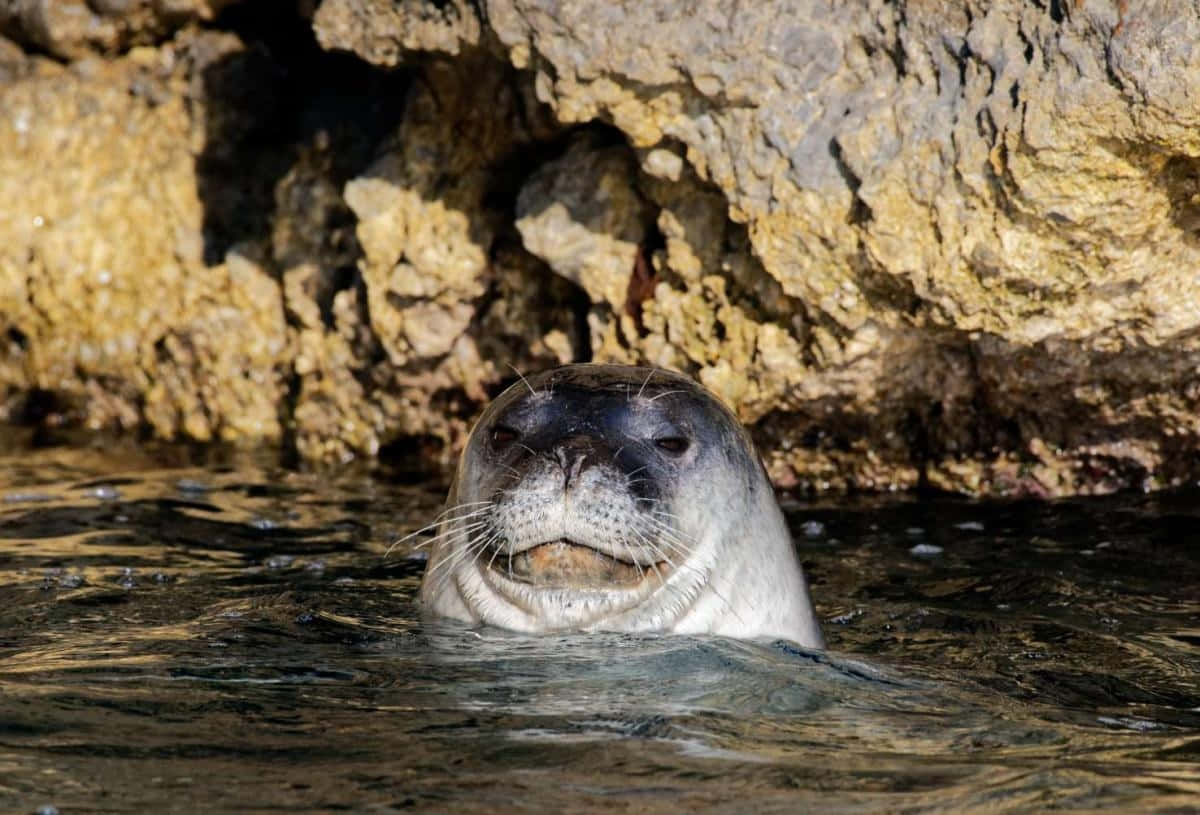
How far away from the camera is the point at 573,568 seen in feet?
14.4

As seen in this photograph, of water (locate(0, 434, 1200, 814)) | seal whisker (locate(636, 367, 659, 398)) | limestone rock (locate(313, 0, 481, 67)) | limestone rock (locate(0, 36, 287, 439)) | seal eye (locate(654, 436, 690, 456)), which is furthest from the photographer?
limestone rock (locate(0, 36, 287, 439))

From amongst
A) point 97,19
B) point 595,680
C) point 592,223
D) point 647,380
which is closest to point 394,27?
point 592,223

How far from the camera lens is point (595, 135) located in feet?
21.9

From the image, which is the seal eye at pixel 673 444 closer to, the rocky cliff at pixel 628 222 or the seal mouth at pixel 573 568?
the seal mouth at pixel 573 568

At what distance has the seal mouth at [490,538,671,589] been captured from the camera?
4.36 metres

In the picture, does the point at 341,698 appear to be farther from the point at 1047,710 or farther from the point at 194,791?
the point at 1047,710

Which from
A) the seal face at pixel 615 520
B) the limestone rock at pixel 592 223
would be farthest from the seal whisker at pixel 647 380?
the limestone rock at pixel 592 223

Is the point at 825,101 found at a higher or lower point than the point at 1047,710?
higher

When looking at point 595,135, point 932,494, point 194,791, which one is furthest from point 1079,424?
point 194,791

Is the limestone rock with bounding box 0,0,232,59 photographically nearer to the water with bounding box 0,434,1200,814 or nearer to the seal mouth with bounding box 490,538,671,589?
the water with bounding box 0,434,1200,814

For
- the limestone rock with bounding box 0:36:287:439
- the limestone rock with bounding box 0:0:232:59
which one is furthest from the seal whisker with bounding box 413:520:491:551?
the limestone rock with bounding box 0:0:232:59

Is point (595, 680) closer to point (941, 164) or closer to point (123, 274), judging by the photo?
point (941, 164)

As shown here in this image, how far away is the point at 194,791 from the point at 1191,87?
3.66m

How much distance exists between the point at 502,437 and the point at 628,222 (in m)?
2.13
